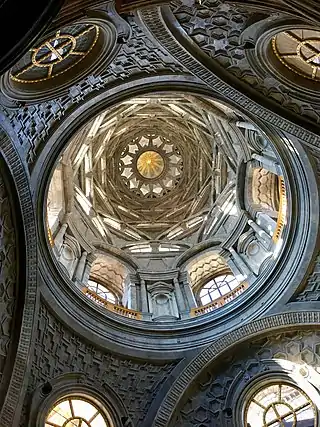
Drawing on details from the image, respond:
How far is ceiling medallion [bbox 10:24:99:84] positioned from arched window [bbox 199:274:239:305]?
28.1 ft

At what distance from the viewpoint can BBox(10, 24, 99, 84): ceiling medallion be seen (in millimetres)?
9430

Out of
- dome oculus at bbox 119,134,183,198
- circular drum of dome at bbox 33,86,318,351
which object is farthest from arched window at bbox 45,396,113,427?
dome oculus at bbox 119,134,183,198

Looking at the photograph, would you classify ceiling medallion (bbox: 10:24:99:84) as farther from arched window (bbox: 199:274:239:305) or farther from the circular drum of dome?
arched window (bbox: 199:274:239:305)

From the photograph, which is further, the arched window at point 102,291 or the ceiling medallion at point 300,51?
the arched window at point 102,291

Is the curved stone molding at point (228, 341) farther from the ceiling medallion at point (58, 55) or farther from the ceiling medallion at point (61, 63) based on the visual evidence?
the ceiling medallion at point (58, 55)

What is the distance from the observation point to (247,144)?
639 inches

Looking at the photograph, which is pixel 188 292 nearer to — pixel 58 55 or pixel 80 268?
pixel 80 268

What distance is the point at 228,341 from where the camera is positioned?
42.3 feet

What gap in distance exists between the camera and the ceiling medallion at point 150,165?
2386 cm

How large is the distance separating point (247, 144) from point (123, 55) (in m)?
6.87

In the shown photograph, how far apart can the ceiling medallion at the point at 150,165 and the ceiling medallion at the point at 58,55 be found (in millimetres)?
13596

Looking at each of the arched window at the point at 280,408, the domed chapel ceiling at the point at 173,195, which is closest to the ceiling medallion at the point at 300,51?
the domed chapel ceiling at the point at 173,195

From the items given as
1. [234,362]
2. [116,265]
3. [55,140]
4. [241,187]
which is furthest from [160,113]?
[234,362]

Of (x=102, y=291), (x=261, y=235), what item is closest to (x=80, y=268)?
(x=102, y=291)
